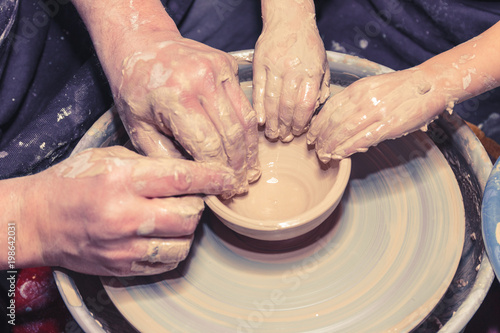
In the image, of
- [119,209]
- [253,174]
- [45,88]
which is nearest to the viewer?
[119,209]

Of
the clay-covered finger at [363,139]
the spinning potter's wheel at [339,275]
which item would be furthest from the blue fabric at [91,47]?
the clay-covered finger at [363,139]

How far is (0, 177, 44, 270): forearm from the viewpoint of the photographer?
1.16m

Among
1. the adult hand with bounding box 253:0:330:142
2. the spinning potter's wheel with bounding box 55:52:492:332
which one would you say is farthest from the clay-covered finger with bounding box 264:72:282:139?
the spinning potter's wheel with bounding box 55:52:492:332

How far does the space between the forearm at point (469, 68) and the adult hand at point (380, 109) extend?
0.02m

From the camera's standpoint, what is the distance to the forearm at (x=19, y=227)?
1158mm

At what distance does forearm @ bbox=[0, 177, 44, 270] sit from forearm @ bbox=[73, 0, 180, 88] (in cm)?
39

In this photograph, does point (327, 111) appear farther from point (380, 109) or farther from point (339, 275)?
point (339, 275)

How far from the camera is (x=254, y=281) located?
4.23 feet

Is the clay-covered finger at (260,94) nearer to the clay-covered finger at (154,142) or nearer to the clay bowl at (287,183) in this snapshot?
the clay bowl at (287,183)

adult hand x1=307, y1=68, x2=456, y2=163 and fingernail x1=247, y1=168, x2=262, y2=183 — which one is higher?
adult hand x1=307, y1=68, x2=456, y2=163

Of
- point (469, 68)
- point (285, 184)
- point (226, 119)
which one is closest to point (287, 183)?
point (285, 184)

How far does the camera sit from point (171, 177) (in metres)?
1.07

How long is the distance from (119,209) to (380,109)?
2.33ft

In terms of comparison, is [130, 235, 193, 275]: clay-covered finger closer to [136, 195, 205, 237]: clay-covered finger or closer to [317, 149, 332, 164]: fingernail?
[136, 195, 205, 237]: clay-covered finger
